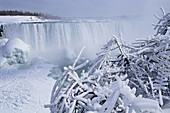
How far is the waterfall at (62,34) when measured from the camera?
14812 mm

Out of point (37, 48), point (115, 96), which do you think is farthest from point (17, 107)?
point (37, 48)

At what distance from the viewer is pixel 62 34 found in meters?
16.3

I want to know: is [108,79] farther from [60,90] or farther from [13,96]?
[13,96]

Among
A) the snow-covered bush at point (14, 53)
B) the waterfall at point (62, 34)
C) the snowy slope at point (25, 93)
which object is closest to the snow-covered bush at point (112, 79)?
the snowy slope at point (25, 93)

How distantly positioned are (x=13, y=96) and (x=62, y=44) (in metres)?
11.6

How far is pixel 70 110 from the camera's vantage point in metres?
0.69

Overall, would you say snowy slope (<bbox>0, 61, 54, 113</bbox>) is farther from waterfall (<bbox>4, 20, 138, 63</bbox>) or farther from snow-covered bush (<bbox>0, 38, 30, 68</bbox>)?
waterfall (<bbox>4, 20, 138, 63</bbox>)

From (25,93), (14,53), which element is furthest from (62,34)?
(25,93)

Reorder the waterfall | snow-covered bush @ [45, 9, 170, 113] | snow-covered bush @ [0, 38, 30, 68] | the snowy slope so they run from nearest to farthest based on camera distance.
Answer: snow-covered bush @ [45, 9, 170, 113]
the snowy slope
snow-covered bush @ [0, 38, 30, 68]
the waterfall

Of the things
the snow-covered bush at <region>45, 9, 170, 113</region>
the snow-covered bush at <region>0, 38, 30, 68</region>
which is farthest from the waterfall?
the snow-covered bush at <region>45, 9, 170, 113</region>

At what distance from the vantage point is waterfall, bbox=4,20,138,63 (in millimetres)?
14812

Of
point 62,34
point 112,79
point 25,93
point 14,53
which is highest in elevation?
point 62,34

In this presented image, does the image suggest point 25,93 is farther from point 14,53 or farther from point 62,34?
point 62,34

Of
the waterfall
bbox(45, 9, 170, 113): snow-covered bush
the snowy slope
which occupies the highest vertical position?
the waterfall
